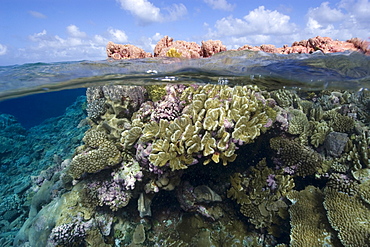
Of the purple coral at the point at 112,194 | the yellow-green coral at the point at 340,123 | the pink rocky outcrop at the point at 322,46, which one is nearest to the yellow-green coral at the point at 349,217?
the yellow-green coral at the point at 340,123

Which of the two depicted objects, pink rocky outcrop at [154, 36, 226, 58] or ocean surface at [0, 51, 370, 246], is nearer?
ocean surface at [0, 51, 370, 246]

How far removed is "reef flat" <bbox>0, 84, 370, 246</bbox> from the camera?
4913 mm

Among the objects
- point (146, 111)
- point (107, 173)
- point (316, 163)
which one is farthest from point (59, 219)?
point (316, 163)

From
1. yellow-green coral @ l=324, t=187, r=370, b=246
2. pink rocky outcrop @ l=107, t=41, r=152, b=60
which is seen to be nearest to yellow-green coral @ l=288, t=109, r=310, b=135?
yellow-green coral @ l=324, t=187, r=370, b=246

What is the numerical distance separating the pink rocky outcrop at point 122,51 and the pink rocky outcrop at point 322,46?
492 centimetres

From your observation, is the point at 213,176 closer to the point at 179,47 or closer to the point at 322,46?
the point at 179,47

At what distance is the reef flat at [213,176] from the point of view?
491cm

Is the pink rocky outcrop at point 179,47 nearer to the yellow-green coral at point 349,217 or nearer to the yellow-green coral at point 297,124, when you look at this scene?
the yellow-green coral at point 297,124

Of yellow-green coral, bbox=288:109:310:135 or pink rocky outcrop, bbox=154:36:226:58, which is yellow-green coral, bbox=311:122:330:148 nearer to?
yellow-green coral, bbox=288:109:310:135

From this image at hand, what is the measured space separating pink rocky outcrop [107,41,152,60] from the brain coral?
17.7ft

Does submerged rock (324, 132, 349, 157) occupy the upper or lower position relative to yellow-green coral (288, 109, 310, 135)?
lower

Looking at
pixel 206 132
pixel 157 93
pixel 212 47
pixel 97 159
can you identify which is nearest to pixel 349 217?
pixel 206 132

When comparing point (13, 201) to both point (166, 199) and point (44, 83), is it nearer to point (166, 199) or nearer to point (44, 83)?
point (44, 83)

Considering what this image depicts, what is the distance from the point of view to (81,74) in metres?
9.20
